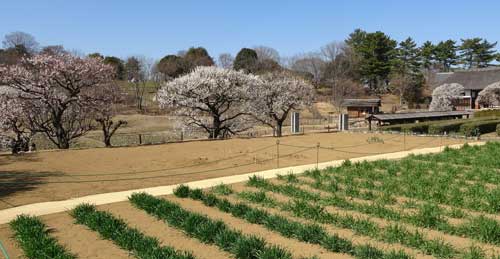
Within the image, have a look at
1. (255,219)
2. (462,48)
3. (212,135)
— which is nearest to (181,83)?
(212,135)

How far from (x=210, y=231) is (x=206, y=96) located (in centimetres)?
2078

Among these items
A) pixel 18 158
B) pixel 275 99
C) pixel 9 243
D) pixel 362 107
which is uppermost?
pixel 275 99

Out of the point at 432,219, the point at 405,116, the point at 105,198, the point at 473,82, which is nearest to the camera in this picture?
the point at 432,219

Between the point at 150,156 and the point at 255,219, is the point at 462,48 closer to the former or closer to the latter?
the point at 150,156

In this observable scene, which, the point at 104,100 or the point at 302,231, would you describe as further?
the point at 104,100

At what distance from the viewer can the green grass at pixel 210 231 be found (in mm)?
6488

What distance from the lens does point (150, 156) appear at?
59.6ft

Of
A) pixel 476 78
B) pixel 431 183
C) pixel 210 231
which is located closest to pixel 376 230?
pixel 210 231

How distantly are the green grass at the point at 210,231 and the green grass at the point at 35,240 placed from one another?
6.63 ft

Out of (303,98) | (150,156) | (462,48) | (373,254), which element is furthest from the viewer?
(462,48)

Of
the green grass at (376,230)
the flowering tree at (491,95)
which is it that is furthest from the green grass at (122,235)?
the flowering tree at (491,95)

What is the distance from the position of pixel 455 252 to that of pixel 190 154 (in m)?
13.4

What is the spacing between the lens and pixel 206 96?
91.2 ft

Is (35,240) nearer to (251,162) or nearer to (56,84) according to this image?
(251,162)
